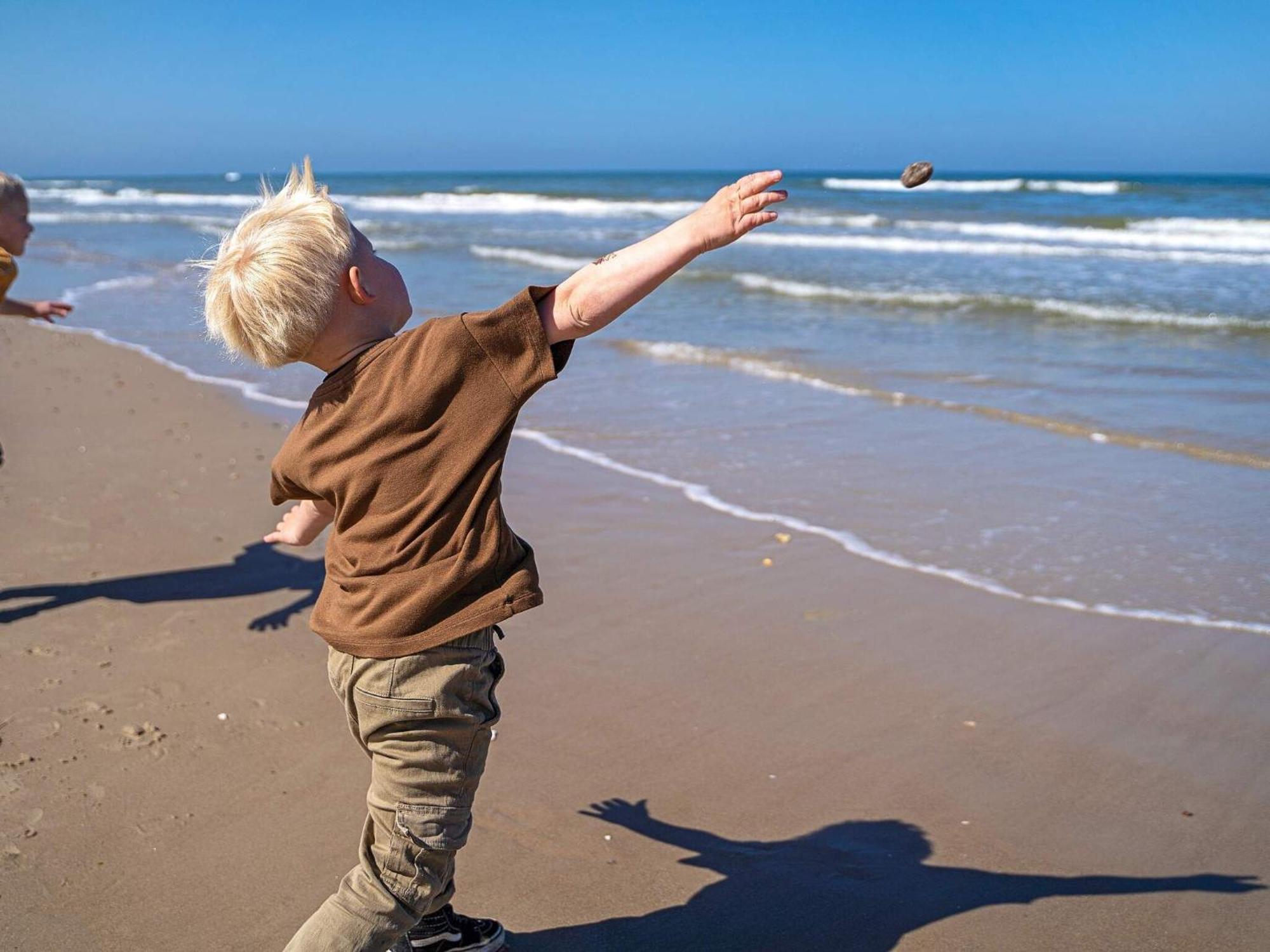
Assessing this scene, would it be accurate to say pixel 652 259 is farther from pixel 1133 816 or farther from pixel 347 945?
pixel 1133 816

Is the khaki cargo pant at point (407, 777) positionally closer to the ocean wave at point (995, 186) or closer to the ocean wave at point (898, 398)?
the ocean wave at point (898, 398)

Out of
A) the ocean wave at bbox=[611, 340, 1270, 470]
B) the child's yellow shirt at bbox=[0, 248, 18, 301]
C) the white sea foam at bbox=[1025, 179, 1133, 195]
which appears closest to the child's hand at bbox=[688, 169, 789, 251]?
the child's yellow shirt at bbox=[0, 248, 18, 301]

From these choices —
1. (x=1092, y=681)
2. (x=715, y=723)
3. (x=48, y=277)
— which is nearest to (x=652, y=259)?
(x=715, y=723)

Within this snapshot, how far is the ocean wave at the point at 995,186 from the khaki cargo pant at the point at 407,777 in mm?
34831

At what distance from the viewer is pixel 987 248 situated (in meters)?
21.0

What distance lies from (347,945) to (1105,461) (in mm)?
5503

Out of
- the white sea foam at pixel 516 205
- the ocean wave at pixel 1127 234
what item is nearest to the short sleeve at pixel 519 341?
the ocean wave at pixel 1127 234

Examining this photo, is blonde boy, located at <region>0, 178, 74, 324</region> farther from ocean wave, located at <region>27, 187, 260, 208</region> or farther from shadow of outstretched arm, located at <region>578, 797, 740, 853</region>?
ocean wave, located at <region>27, 187, 260, 208</region>

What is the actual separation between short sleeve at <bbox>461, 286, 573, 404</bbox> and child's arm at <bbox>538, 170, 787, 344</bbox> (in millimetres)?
20

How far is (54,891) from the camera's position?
8.44 ft

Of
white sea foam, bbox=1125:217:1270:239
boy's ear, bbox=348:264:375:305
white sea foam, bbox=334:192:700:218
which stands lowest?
boy's ear, bbox=348:264:375:305

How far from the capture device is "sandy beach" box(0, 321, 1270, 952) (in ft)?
8.39

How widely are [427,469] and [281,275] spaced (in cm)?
40

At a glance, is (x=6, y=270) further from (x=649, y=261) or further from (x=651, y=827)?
(x=649, y=261)
